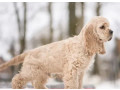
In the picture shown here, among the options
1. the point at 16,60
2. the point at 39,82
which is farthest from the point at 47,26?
the point at 39,82

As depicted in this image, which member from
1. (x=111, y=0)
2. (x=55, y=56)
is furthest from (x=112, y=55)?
(x=55, y=56)

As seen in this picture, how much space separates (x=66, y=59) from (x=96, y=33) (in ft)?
1.21

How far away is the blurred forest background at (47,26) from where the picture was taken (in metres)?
3.27

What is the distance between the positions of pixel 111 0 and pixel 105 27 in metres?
0.65

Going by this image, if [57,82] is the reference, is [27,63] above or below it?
above

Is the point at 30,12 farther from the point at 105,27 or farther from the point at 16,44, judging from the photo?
the point at 105,27

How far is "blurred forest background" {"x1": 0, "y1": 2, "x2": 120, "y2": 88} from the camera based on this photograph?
3273mm

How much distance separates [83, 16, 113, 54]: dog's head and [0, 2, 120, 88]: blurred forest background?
0.52 meters

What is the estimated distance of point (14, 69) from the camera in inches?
120

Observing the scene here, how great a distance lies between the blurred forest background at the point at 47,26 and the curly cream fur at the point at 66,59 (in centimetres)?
37

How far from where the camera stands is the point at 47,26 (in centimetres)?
345

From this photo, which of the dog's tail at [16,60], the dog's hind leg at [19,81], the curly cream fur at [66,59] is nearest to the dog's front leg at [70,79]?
the curly cream fur at [66,59]

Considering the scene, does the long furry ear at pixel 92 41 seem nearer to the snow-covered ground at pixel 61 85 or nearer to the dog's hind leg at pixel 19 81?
the snow-covered ground at pixel 61 85

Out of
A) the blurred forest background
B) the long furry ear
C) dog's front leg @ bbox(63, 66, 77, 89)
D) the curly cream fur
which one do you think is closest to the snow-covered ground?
the blurred forest background
